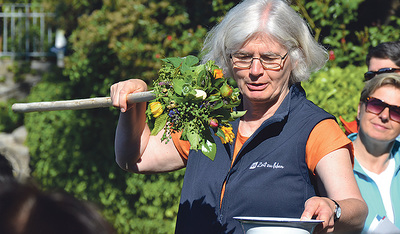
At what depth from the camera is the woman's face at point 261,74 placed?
2398mm

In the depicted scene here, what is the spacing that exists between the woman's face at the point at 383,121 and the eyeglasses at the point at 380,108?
0.02 metres

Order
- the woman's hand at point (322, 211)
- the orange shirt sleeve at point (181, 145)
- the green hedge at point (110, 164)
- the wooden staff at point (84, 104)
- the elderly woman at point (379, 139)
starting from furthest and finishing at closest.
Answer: the green hedge at point (110, 164) → the elderly woman at point (379, 139) → the orange shirt sleeve at point (181, 145) → the wooden staff at point (84, 104) → the woman's hand at point (322, 211)

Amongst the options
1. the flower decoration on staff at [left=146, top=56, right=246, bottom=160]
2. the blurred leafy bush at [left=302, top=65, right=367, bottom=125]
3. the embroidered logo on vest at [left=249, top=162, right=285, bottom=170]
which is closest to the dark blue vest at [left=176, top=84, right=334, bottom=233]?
the embroidered logo on vest at [left=249, top=162, right=285, bottom=170]

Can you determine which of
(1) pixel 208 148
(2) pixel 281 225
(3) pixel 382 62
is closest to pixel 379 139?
(3) pixel 382 62

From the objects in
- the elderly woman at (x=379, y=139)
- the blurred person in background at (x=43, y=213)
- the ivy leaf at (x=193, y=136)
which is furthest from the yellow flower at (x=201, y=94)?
the elderly woman at (x=379, y=139)

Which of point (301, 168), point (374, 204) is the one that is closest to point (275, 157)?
point (301, 168)

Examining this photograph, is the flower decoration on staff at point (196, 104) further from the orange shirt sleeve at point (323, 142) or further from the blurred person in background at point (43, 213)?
the blurred person in background at point (43, 213)

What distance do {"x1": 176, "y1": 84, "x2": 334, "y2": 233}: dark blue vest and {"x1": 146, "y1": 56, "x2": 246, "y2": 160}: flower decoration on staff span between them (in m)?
0.23

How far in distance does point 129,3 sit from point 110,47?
57 cm

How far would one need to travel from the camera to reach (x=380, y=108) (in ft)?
10.6

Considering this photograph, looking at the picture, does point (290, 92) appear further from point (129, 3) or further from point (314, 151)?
point (129, 3)

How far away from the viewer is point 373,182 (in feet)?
10.4

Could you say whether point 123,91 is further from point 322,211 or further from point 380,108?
point 380,108

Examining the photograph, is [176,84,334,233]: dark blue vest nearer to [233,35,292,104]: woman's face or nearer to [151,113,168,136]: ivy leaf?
[233,35,292,104]: woman's face
